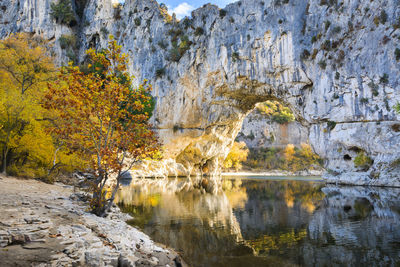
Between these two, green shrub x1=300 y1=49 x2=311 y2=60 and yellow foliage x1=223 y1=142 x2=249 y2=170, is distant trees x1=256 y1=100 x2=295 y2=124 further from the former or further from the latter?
green shrub x1=300 y1=49 x2=311 y2=60

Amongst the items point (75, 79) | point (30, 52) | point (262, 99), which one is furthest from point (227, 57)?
point (75, 79)

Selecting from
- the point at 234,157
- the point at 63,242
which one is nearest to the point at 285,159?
the point at 234,157

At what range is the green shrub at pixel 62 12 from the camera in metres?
44.3

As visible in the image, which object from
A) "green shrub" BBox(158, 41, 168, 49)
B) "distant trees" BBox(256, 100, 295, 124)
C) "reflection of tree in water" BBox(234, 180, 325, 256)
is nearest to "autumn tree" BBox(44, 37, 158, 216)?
"reflection of tree in water" BBox(234, 180, 325, 256)

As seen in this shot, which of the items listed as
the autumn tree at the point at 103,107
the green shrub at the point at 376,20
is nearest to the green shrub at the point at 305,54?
the green shrub at the point at 376,20

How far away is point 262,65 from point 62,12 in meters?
37.4

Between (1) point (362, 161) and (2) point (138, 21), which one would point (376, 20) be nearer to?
(1) point (362, 161)

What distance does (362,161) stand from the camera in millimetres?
27703

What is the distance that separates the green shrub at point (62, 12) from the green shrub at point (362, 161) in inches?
2028

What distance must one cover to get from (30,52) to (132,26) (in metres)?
26.8

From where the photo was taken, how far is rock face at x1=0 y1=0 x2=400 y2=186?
1045 inches

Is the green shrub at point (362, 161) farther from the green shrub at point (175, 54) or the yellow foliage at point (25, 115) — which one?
the yellow foliage at point (25, 115)

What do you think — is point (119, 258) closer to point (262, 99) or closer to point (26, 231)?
point (26, 231)

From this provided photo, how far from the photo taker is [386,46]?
85.0 ft
